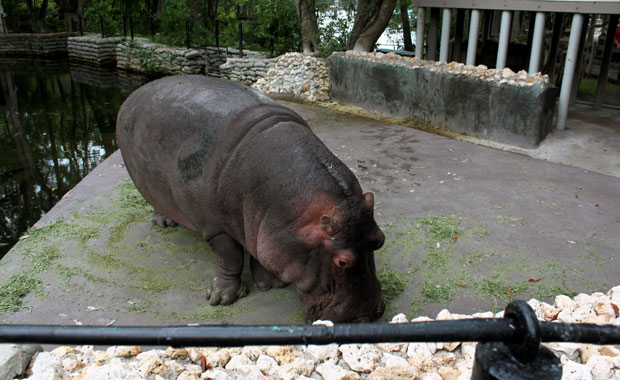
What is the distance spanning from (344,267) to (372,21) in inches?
363

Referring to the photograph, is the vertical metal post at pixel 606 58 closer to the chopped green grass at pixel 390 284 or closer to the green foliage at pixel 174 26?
the chopped green grass at pixel 390 284

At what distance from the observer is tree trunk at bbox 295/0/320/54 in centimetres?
1203

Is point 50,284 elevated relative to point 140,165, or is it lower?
lower

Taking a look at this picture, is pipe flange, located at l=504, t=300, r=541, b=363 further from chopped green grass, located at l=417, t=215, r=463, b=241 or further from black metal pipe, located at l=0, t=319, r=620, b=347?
chopped green grass, located at l=417, t=215, r=463, b=241

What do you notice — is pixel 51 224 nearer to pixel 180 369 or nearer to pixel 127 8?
pixel 180 369

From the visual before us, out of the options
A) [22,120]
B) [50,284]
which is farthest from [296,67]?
[50,284]

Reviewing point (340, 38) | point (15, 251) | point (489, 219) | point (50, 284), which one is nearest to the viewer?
point (50, 284)

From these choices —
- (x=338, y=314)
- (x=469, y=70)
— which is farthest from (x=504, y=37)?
(x=338, y=314)

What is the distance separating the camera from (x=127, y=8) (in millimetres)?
22125

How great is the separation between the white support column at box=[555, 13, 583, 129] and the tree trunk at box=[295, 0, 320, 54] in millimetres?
6157

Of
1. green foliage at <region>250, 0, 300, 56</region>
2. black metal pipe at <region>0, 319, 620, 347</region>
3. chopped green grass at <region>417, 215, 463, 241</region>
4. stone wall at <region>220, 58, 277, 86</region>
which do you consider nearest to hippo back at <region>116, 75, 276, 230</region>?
chopped green grass at <region>417, 215, 463, 241</region>

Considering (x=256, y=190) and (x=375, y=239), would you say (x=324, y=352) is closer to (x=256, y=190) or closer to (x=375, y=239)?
(x=375, y=239)

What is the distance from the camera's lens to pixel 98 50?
19.4 metres

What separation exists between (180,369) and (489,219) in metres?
3.25
